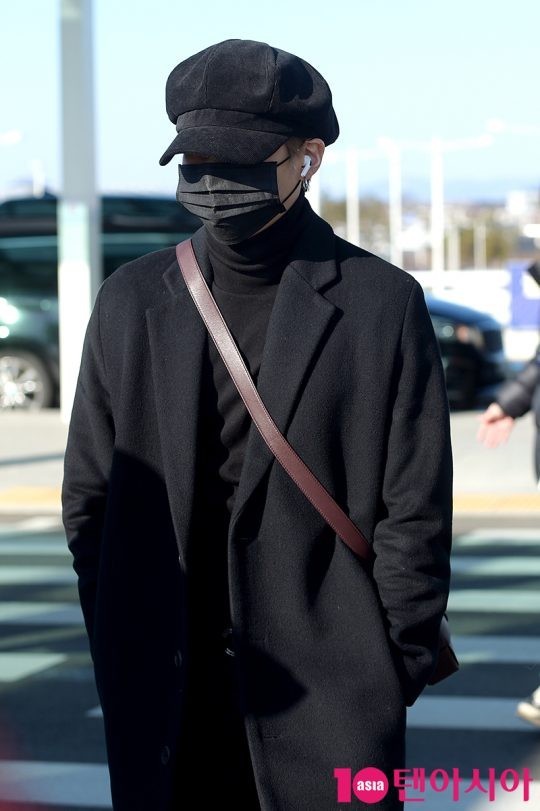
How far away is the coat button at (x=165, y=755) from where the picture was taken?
2387 mm

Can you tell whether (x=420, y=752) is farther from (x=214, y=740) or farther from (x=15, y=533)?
(x=15, y=533)

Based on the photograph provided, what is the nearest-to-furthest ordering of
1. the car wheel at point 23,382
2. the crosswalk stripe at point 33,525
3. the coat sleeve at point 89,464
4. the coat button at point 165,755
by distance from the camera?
the coat button at point 165,755 → the coat sleeve at point 89,464 → the crosswalk stripe at point 33,525 → the car wheel at point 23,382

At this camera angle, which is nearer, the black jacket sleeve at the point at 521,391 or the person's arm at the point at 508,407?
the person's arm at the point at 508,407

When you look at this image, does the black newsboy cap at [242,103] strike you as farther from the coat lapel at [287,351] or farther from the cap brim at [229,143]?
the coat lapel at [287,351]

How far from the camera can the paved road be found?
462 cm

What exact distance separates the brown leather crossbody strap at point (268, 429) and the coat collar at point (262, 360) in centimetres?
2

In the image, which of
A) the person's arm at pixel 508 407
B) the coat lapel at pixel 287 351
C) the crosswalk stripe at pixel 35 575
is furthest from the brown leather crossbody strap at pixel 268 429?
the crosswalk stripe at pixel 35 575

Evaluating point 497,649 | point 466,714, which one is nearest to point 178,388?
point 466,714

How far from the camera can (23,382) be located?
1564cm

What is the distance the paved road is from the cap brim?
2.65 metres

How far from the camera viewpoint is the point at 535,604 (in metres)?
7.07

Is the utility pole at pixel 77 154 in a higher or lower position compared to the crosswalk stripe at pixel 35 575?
higher

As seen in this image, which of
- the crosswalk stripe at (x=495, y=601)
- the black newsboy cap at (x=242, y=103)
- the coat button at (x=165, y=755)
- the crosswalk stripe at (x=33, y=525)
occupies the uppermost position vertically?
the black newsboy cap at (x=242, y=103)

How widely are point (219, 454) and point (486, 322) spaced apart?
13504 mm
